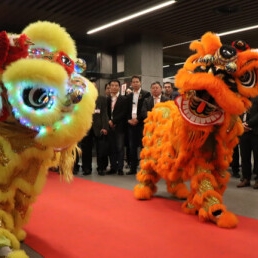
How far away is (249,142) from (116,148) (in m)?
1.89

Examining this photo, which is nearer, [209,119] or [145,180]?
[209,119]

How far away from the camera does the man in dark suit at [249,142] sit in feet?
13.9

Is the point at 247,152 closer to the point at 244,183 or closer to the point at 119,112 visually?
the point at 244,183

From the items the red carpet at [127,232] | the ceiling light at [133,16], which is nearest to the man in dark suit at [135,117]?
the red carpet at [127,232]

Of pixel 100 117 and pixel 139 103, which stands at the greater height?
pixel 139 103

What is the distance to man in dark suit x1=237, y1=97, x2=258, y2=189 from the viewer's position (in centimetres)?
422

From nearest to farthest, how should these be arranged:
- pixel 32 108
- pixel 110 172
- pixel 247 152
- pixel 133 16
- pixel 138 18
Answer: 1. pixel 32 108
2. pixel 247 152
3. pixel 110 172
4. pixel 133 16
5. pixel 138 18

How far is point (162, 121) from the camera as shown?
3340mm

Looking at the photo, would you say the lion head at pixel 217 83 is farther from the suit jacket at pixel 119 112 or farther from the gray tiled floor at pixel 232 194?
the suit jacket at pixel 119 112

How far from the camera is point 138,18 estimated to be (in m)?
7.25

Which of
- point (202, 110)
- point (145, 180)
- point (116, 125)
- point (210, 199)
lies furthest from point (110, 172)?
point (202, 110)

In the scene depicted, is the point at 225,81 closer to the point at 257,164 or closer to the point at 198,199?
the point at 198,199

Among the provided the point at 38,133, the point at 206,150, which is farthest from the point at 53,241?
the point at 206,150

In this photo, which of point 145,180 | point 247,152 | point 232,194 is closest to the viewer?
point 145,180
